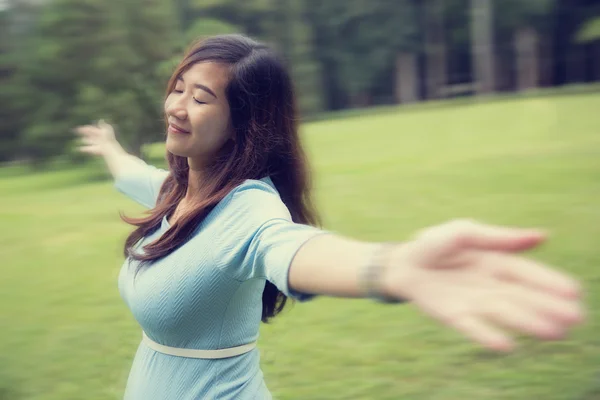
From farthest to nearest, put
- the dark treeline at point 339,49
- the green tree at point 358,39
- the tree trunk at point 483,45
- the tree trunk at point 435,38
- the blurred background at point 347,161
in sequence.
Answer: the tree trunk at point 435,38 → the green tree at point 358,39 → the tree trunk at point 483,45 → the dark treeline at point 339,49 → the blurred background at point 347,161

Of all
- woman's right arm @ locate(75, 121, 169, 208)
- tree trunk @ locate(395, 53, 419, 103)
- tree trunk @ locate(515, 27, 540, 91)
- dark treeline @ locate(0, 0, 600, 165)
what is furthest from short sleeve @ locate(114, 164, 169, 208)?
tree trunk @ locate(395, 53, 419, 103)

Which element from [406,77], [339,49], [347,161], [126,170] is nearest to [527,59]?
[406,77]

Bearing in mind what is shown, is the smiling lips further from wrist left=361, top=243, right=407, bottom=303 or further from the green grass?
wrist left=361, top=243, right=407, bottom=303

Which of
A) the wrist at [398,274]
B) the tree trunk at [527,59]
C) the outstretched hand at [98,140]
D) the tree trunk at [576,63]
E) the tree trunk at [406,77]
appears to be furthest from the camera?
the tree trunk at [406,77]

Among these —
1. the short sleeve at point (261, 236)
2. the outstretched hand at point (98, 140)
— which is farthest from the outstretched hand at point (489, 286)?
the outstretched hand at point (98, 140)

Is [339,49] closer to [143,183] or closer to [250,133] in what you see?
[143,183]

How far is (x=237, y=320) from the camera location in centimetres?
162

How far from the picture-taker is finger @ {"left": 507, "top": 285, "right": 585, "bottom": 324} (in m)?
0.86

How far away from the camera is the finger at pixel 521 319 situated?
2.81ft

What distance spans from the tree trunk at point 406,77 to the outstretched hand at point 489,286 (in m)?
33.9

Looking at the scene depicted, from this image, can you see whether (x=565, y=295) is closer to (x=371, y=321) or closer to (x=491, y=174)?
(x=371, y=321)

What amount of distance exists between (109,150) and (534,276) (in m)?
2.09

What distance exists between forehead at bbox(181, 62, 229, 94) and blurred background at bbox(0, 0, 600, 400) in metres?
0.31

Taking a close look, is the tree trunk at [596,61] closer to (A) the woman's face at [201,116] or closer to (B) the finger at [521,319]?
(A) the woman's face at [201,116]
